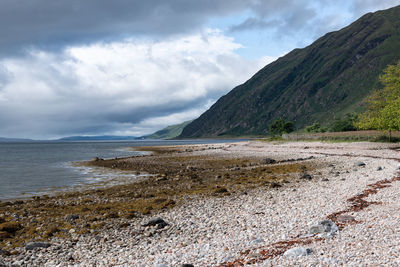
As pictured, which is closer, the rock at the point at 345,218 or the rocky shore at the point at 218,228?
the rocky shore at the point at 218,228

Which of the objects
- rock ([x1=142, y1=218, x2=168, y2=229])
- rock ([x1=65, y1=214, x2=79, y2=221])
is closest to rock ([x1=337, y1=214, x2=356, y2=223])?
rock ([x1=142, y1=218, x2=168, y2=229])

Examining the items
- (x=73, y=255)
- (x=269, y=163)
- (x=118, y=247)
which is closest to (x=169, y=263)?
(x=118, y=247)

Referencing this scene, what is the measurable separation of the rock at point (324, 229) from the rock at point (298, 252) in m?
1.76

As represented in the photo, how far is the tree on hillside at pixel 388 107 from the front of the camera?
4725 centimetres

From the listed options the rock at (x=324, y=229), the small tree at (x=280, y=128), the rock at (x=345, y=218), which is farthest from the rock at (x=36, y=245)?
the small tree at (x=280, y=128)

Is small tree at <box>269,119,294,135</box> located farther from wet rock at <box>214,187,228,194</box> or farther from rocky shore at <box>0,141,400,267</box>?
wet rock at <box>214,187,228,194</box>

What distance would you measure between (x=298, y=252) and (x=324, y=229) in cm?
237

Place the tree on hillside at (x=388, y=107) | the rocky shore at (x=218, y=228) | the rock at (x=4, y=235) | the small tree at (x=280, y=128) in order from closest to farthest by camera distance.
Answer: the rocky shore at (x=218, y=228) < the rock at (x=4, y=235) < the tree on hillside at (x=388, y=107) < the small tree at (x=280, y=128)

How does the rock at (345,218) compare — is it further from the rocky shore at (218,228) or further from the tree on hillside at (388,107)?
the tree on hillside at (388,107)

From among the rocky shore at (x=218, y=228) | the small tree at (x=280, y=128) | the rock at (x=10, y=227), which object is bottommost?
the rocky shore at (x=218, y=228)

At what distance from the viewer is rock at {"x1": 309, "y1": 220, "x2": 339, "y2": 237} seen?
10211 millimetres

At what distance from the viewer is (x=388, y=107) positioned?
4919cm

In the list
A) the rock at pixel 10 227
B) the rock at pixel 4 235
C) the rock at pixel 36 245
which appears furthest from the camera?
the rock at pixel 10 227

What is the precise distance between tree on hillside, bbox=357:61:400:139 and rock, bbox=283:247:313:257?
4467 cm
